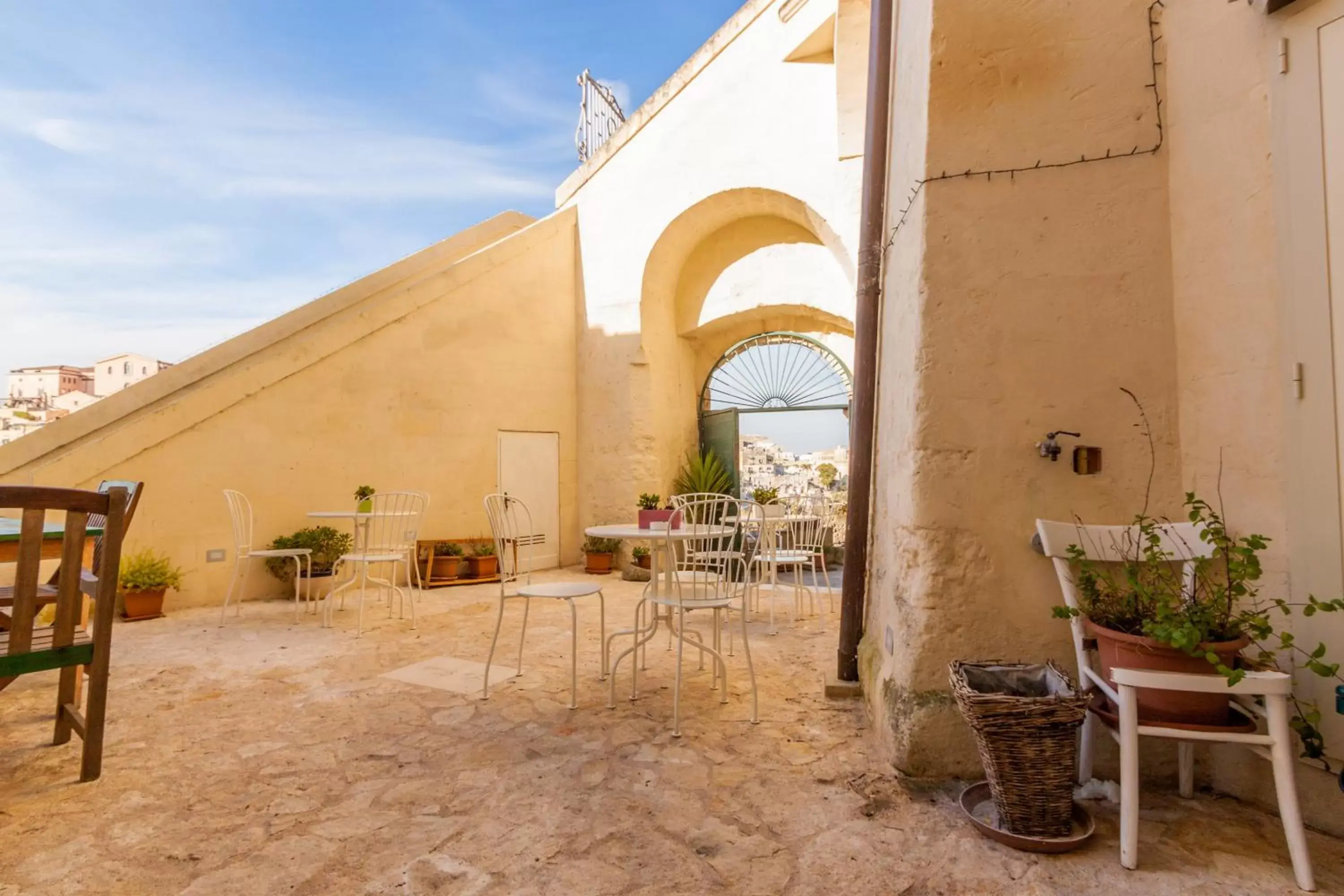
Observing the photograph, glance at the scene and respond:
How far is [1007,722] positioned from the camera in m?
1.73

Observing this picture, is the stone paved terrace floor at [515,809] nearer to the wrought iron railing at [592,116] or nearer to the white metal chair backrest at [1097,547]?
the white metal chair backrest at [1097,547]

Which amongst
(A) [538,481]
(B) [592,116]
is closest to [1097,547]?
(A) [538,481]

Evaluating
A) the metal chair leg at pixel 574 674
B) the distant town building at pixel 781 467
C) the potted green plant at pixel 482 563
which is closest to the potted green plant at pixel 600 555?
the potted green plant at pixel 482 563

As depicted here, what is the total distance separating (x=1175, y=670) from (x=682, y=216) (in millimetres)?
6689

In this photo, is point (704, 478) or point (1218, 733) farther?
point (704, 478)

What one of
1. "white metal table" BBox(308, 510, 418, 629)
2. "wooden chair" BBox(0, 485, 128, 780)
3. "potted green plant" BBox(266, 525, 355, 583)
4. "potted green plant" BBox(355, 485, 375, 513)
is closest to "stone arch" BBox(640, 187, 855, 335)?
"potted green plant" BBox(355, 485, 375, 513)

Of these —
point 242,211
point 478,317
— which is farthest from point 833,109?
point 242,211

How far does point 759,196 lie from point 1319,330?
5800mm

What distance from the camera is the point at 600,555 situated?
7352 mm

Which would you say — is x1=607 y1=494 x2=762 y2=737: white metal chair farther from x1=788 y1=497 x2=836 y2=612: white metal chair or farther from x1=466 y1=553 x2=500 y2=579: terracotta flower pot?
x1=466 y1=553 x2=500 y2=579: terracotta flower pot

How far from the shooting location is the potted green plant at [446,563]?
21.5 ft

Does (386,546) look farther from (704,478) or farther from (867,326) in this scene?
(867,326)

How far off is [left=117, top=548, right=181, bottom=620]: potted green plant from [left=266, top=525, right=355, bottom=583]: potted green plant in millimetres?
759

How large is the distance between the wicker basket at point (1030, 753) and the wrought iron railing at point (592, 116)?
9583 mm
